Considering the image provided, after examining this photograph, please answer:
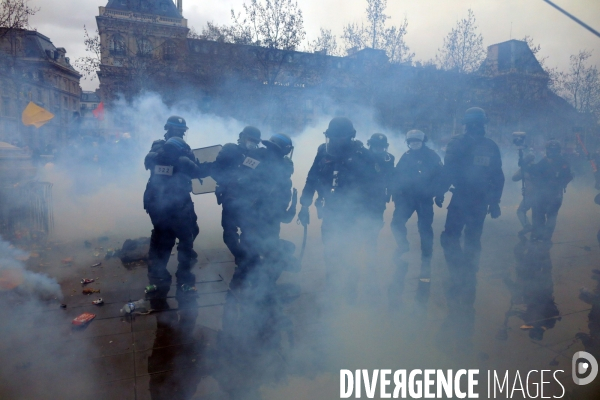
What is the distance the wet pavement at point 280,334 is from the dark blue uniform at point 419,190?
1.74ft

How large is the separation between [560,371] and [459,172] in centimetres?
256

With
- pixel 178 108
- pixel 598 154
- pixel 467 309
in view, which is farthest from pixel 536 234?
pixel 178 108

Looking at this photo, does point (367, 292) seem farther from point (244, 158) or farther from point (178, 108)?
point (178, 108)

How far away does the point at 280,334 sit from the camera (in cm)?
360

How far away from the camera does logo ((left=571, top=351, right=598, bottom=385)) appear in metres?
3.05

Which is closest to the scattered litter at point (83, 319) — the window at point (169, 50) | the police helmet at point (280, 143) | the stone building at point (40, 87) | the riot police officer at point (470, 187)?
the police helmet at point (280, 143)

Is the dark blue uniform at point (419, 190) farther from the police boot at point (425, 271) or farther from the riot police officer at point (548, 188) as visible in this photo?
the riot police officer at point (548, 188)

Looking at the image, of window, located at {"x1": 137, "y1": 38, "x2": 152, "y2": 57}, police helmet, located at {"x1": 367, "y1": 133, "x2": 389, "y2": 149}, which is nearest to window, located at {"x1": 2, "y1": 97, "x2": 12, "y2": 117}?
window, located at {"x1": 137, "y1": 38, "x2": 152, "y2": 57}

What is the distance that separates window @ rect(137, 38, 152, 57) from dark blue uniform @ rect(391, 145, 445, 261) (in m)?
16.0

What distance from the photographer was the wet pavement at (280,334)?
2.91 meters

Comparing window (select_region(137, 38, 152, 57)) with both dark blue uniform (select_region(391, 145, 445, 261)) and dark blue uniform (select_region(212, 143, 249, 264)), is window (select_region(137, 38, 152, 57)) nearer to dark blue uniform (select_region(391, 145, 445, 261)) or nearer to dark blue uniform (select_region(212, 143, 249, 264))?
dark blue uniform (select_region(212, 143, 249, 264))

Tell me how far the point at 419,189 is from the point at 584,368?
110 inches

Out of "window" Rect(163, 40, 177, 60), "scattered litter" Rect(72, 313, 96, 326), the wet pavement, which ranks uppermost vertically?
"window" Rect(163, 40, 177, 60)

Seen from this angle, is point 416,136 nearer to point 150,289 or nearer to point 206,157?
point 206,157
